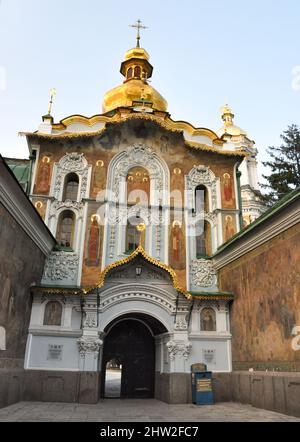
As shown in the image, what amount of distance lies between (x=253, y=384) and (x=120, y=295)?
518 centimetres

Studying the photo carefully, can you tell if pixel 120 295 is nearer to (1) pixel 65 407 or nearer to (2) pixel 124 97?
(1) pixel 65 407

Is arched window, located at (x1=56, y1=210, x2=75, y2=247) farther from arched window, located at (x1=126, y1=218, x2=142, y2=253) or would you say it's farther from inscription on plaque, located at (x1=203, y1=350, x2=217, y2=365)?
inscription on plaque, located at (x1=203, y1=350, x2=217, y2=365)

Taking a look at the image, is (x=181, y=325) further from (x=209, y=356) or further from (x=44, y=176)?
(x=44, y=176)

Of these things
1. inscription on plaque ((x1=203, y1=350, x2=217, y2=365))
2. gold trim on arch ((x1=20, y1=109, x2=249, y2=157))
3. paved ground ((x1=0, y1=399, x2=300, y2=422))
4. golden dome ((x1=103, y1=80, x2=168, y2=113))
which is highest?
golden dome ((x1=103, y1=80, x2=168, y2=113))

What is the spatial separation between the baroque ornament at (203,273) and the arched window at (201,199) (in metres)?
2.58

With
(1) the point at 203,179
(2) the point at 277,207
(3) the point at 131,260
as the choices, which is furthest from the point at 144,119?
(2) the point at 277,207

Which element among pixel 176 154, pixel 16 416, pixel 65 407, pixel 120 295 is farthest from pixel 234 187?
pixel 16 416

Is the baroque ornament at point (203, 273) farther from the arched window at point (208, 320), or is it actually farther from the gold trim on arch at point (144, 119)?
the gold trim on arch at point (144, 119)

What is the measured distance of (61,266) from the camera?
48.6ft

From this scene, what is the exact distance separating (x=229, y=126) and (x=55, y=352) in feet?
110

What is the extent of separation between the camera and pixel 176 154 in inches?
691

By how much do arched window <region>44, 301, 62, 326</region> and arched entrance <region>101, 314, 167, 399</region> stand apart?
2.43m

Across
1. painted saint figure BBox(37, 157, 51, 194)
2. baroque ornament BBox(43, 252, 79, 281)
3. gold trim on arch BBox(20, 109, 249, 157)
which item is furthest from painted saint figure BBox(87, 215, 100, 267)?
gold trim on arch BBox(20, 109, 249, 157)

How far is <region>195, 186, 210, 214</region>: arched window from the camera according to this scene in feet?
56.7
